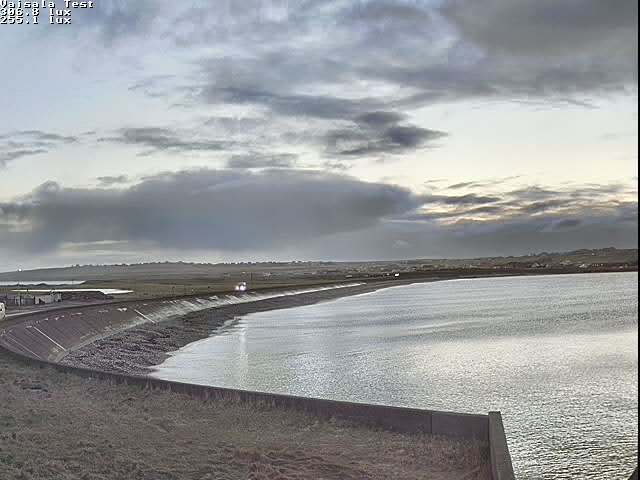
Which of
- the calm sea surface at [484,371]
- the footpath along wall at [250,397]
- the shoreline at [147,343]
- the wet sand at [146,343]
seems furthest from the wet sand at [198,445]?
the wet sand at [146,343]

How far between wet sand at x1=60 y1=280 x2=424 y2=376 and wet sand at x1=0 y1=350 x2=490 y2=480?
1710 cm

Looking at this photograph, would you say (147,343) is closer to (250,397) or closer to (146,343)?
(146,343)

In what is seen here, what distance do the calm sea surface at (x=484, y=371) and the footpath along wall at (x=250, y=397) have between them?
2.50m

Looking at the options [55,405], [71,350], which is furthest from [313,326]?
[55,405]

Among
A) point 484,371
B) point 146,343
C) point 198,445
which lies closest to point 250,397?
point 198,445

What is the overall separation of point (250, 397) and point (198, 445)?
13.8 feet

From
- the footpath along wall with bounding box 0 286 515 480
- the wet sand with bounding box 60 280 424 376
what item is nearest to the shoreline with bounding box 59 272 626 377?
the wet sand with bounding box 60 280 424 376

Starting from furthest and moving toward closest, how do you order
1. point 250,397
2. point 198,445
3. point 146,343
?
point 146,343 < point 250,397 < point 198,445

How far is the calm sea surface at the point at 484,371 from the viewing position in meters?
22.2

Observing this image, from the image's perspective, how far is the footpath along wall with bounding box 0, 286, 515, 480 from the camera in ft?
56.2

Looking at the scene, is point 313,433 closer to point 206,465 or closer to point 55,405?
point 206,465

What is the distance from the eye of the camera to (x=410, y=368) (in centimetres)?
3953

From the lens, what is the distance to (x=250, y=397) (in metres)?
21.5

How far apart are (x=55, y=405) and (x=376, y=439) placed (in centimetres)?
969
